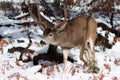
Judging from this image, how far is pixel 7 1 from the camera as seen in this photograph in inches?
850

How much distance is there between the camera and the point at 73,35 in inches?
396

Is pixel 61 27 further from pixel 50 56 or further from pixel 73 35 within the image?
pixel 50 56

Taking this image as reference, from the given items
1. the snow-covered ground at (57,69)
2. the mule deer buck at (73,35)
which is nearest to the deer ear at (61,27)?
the mule deer buck at (73,35)

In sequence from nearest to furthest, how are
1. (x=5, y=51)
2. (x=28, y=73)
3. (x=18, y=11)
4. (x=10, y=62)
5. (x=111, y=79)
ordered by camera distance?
(x=111, y=79) → (x=28, y=73) → (x=10, y=62) → (x=5, y=51) → (x=18, y=11)

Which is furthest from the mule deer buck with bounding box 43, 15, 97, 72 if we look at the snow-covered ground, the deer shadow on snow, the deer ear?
the deer shadow on snow

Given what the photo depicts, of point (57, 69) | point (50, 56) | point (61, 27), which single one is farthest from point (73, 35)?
point (50, 56)

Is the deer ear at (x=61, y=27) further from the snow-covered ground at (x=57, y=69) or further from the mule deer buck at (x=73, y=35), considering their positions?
the snow-covered ground at (x=57, y=69)

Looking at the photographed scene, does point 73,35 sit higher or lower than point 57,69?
higher

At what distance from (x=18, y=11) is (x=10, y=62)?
895 cm

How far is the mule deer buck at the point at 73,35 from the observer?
31.2 feet

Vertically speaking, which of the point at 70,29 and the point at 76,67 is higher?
the point at 70,29

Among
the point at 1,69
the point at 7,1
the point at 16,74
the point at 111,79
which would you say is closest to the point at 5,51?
the point at 1,69

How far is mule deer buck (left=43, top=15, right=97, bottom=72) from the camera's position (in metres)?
9.51

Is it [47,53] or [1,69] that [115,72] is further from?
[1,69]
